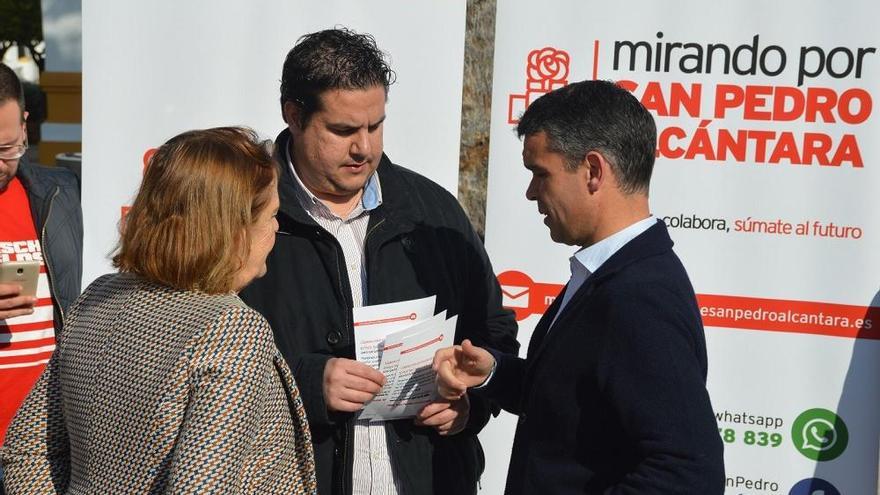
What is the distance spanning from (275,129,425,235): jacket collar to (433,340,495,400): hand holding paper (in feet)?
1.45

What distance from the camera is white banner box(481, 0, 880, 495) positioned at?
338cm

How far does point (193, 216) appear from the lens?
167 cm

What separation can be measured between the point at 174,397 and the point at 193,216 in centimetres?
33

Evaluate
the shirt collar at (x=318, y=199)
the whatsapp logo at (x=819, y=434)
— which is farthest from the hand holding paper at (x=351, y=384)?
the whatsapp logo at (x=819, y=434)

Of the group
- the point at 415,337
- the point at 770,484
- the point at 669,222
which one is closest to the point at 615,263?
the point at 415,337

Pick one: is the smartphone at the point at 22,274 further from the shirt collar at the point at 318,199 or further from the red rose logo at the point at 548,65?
the red rose logo at the point at 548,65

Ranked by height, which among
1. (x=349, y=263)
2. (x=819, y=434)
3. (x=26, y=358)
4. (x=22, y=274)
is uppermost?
(x=349, y=263)

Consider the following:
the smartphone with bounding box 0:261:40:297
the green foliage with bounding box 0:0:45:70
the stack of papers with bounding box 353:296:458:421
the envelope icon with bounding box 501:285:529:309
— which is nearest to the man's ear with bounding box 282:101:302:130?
the stack of papers with bounding box 353:296:458:421

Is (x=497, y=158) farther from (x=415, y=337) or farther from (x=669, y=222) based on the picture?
(x=415, y=337)

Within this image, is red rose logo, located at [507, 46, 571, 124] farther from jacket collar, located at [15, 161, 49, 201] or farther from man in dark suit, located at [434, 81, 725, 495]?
jacket collar, located at [15, 161, 49, 201]

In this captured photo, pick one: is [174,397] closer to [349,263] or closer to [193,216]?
[193,216]

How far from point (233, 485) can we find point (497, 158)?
2.25 m

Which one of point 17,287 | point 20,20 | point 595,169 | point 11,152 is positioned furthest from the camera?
point 20,20

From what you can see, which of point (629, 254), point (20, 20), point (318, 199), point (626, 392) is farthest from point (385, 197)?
point (20, 20)
